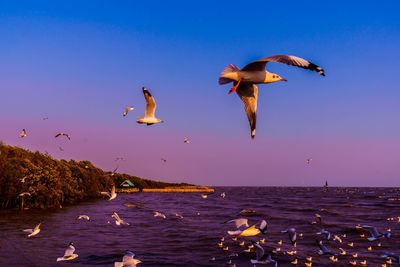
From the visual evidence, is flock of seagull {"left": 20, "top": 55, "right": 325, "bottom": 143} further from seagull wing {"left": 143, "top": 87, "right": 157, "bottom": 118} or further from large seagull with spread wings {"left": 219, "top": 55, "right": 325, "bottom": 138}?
seagull wing {"left": 143, "top": 87, "right": 157, "bottom": 118}

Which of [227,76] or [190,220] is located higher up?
[227,76]

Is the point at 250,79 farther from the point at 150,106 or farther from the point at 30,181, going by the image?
the point at 30,181

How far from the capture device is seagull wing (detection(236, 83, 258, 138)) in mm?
7934

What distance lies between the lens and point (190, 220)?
51.6 meters

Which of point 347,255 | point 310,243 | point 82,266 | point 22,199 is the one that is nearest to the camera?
point 82,266

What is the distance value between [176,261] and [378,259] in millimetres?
12019

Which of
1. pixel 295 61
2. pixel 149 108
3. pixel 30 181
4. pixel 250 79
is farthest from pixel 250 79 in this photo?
pixel 30 181

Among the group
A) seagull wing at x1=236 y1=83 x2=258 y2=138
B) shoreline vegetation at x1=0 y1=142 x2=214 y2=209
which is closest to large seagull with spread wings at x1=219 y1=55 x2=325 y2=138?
seagull wing at x1=236 y1=83 x2=258 y2=138

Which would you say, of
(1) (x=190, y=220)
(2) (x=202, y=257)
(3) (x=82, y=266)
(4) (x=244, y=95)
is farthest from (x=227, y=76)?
(1) (x=190, y=220)

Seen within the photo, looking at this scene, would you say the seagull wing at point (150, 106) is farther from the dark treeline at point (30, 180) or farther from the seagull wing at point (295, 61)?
the dark treeline at point (30, 180)

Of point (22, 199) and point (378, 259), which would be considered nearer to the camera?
point (378, 259)

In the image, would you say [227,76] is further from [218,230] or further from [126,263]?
[218,230]

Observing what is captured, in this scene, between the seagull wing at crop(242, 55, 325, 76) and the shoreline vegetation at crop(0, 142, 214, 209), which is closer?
the seagull wing at crop(242, 55, 325, 76)

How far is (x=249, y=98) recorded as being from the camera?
8195mm
